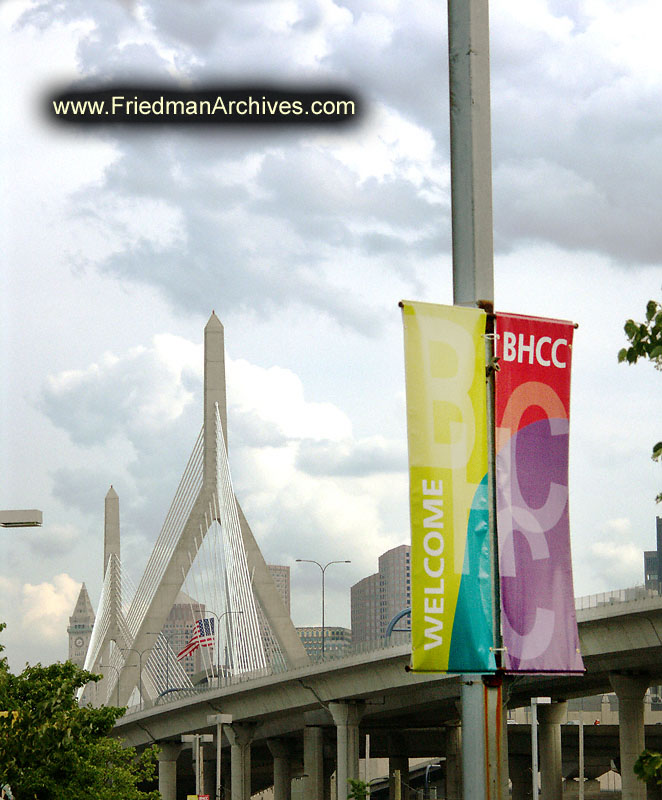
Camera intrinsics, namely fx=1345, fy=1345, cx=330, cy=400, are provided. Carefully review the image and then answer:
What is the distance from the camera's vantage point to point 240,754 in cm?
9625

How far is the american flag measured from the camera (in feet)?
298

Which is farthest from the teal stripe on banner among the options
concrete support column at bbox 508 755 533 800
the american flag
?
concrete support column at bbox 508 755 533 800

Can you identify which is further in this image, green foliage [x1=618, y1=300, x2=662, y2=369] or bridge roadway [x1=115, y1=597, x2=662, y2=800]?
bridge roadway [x1=115, y1=597, x2=662, y2=800]

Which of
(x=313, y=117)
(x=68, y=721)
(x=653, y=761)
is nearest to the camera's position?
(x=653, y=761)

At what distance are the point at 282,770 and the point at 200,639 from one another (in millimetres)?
37846

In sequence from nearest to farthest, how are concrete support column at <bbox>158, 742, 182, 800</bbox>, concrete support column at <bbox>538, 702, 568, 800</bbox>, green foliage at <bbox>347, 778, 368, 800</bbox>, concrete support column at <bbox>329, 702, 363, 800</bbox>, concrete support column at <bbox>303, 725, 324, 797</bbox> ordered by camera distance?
green foliage at <bbox>347, 778, 368, 800</bbox> < concrete support column at <bbox>329, 702, 363, 800</bbox> < concrete support column at <bbox>538, 702, 568, 800</bbox> < concrete support column at <bbox>303, 725, 324, 797</bbox> < concrete support column at <bbox>158, 742, 182, 800</bbox>

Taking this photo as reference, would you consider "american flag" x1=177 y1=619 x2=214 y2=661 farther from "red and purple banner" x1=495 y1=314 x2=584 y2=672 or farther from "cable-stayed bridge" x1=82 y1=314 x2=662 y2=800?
"red and purple banner" x1=495 y1=314 x2=584 y2=672

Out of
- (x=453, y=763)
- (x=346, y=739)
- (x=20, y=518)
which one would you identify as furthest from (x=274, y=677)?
(x=20, y=518)

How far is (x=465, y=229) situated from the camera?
28.2 ft

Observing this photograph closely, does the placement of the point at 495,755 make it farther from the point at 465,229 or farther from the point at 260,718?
the point at 260,718

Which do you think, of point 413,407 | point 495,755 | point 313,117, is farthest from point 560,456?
point 313,117

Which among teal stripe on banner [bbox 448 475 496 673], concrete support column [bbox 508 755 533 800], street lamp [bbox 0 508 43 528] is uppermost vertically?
street lamp [bbox 0 508 43 528]

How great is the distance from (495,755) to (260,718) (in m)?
88.8

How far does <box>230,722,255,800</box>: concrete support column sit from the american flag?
6070 mm
